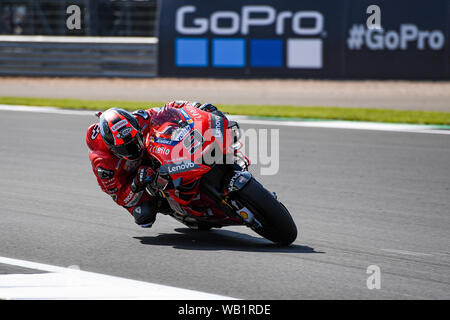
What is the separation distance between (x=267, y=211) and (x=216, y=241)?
74 centimetres

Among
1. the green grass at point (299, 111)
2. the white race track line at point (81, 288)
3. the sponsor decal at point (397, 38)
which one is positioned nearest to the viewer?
the white race track line at point (81, 288)

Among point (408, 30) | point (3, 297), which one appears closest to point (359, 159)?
point (3, 297)

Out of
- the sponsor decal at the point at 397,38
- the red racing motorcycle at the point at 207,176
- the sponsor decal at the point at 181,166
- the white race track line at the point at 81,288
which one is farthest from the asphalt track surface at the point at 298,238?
the sponsor decal at the point at 397,38

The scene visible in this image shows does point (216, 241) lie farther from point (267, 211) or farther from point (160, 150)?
point (160, 150)

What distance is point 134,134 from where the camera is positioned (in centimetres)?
569

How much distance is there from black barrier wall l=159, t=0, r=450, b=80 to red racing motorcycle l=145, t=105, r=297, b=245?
50.9 ft

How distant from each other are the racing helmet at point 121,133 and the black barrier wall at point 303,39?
622 inches

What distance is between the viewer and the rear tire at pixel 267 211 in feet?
18.9

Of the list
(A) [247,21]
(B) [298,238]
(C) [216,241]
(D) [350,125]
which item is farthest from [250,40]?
(C) [216,241]

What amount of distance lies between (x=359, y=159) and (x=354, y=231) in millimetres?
3945

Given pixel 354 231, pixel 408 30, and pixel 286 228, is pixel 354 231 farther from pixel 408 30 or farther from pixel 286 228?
pixel 408 30

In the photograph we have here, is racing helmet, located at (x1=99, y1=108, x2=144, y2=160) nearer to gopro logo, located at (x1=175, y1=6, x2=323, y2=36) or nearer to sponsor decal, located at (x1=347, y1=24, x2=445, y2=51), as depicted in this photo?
sponsor decal, located at (x1=347, y1=24, x2=445, y2=51)

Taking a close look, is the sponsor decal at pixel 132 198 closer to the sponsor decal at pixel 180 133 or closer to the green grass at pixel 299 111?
the sponsor decal at pixel 180 133

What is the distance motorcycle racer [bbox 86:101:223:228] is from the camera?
224 inches
